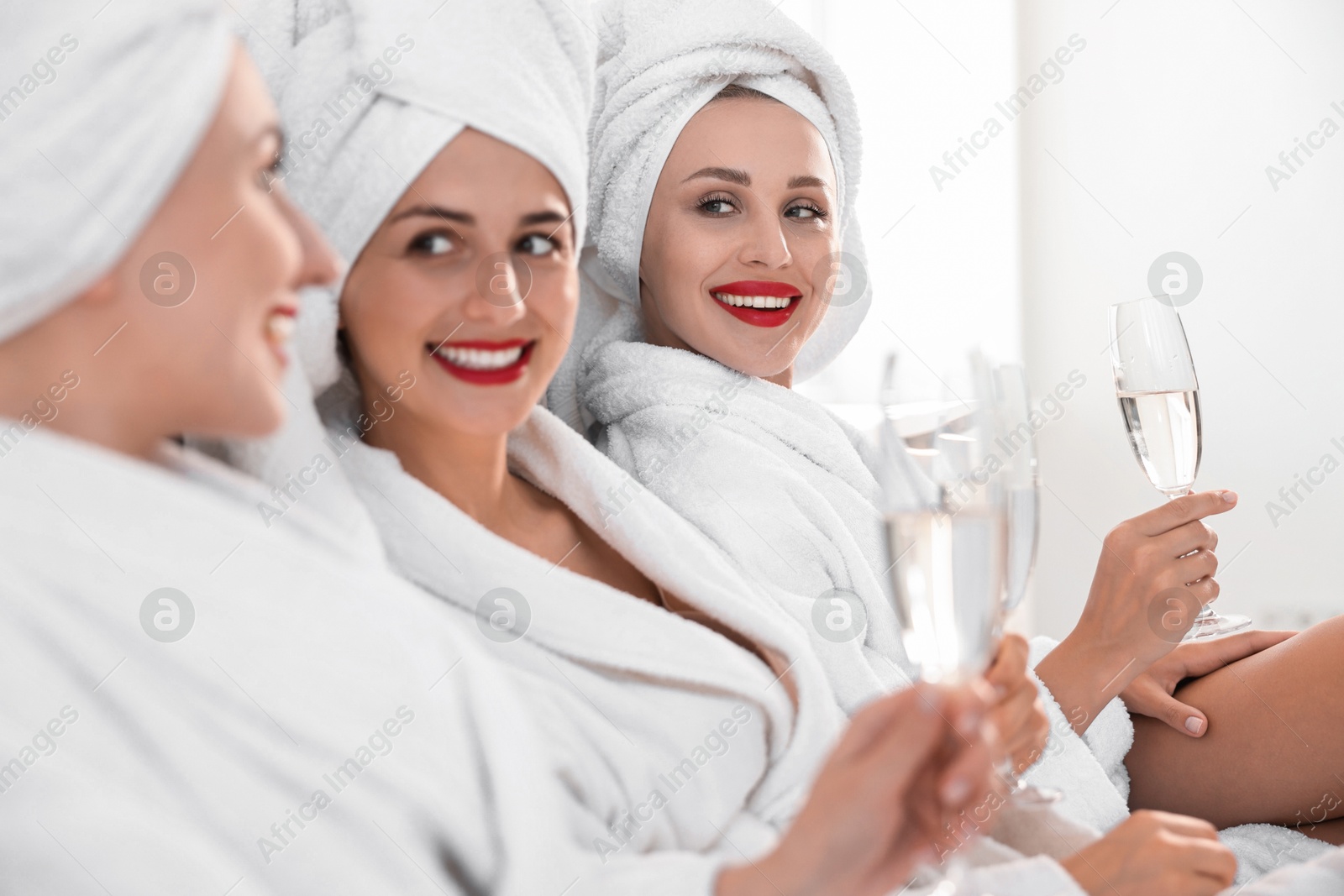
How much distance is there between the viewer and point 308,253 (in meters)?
0.70

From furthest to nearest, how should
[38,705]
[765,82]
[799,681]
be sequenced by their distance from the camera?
[765,82], [799,681], [38,705]

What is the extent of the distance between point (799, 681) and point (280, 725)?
1.40 feet

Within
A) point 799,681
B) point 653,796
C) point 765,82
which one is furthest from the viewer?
point 765,82

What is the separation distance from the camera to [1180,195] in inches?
115

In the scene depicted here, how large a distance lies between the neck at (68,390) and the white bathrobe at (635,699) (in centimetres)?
21

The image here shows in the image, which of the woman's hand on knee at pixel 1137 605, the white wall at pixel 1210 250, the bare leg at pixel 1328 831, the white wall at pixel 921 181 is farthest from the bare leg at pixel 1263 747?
the white wall at pixel 1210 250

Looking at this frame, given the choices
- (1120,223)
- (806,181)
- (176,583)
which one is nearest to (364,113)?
(176,583)

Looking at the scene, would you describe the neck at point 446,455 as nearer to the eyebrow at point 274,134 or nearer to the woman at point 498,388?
the woman at point 498,388

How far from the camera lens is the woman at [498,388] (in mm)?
784

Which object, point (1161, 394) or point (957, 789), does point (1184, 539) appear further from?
point (957, 789)

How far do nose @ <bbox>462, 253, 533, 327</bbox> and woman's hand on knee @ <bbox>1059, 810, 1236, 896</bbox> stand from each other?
56 cm

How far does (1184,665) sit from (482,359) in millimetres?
846

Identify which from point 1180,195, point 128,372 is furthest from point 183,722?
point 1180,195

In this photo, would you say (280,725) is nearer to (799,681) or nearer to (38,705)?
(38,705)
